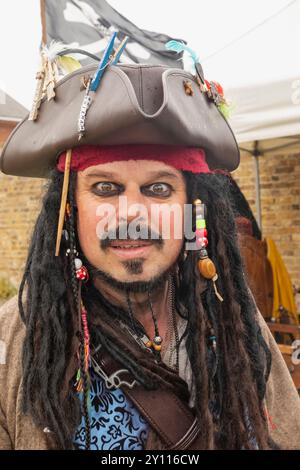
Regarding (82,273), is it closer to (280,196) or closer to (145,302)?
(145,302)

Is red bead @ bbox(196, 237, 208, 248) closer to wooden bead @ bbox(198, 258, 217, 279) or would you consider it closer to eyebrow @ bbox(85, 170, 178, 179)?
wooden bead @ bbox(198, 258, 217, 279)

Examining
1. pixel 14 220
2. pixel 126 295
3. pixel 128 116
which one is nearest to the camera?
pixel 128 116

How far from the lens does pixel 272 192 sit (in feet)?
16.9

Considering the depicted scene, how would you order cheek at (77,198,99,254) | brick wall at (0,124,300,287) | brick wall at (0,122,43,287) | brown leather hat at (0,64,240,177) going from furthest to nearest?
brick wall at (0,122,43,287) → brick wall at (0,124,300,287) → cheek at (77,198,99,254) → brown leather hat at (0,64,240,177)

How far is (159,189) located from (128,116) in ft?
0.86

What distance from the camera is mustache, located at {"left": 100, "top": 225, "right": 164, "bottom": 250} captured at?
1396 millimetres

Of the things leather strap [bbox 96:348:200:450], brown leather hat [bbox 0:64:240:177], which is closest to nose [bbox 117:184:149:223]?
brown leather hat [bbox 0:64:240:177]

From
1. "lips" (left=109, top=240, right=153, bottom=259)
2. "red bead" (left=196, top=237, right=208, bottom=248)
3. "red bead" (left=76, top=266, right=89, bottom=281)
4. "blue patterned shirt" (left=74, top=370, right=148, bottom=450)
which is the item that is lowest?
"blue patterned shirt" (left=74, top=370, right=148, bottom=450)

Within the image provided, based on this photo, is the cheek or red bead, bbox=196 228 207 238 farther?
red bead, bbox=196 228 207 238

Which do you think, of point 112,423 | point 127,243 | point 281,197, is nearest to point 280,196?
point 281,197

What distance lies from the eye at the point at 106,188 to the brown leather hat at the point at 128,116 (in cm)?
12

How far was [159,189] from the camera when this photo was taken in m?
1.47

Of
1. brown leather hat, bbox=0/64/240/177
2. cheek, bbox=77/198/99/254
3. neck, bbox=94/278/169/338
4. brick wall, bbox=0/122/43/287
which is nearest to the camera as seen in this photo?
brown leather hat, bbox=0/64/240/177

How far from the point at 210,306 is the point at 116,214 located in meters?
0.48
